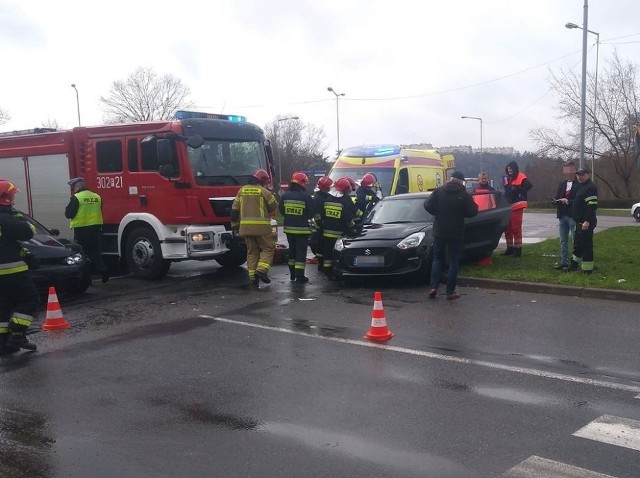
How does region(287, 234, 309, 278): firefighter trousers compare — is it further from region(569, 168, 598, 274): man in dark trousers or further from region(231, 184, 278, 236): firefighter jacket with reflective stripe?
region(569, 168, 598, 274): man in dark trousers

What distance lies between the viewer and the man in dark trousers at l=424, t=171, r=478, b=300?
31.6 ft

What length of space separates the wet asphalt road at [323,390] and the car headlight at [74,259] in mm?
1404

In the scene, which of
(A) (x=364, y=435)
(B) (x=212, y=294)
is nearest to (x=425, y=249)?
(B) (x=212, y=294)

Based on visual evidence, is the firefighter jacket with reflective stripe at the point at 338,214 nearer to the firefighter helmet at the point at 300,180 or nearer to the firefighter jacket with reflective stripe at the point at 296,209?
the firefighter jacket with reflective stripe at the point at 296,209

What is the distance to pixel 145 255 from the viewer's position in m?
12.2

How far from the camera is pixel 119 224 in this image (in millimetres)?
12539

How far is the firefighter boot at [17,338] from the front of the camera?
7.41m

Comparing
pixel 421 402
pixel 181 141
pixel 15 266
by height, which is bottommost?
pixel 421 402

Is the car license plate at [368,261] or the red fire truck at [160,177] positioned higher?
the red fire truck at [160,177]

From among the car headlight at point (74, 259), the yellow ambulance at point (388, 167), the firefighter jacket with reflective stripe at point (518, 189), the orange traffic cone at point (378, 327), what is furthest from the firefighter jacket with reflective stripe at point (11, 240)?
the yellow ambulance at point (388, 167)

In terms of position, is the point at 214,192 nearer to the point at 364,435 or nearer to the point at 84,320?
the point at 84,320

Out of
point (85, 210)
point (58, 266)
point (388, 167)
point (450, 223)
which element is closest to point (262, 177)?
point (85, 210)

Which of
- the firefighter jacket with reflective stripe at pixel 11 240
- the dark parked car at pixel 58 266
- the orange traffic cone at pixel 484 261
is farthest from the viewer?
the orange traffic cone at pixel 484 261

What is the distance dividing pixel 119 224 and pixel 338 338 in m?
6.39
